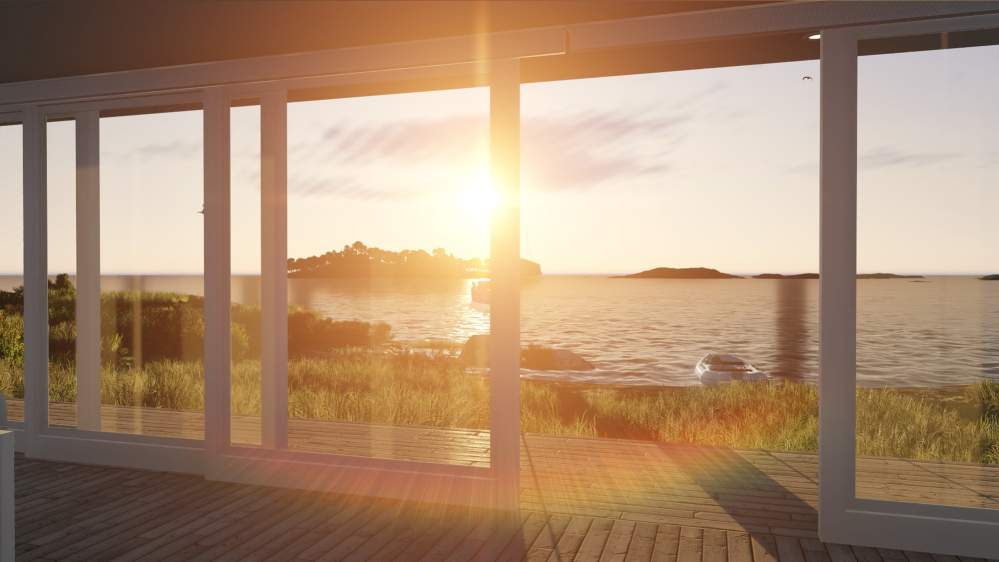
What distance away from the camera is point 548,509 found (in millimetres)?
3211

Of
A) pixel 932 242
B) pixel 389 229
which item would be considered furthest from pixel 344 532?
pixel 389 229

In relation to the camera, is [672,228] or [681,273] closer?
[672,228]

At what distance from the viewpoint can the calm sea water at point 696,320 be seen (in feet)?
66.8

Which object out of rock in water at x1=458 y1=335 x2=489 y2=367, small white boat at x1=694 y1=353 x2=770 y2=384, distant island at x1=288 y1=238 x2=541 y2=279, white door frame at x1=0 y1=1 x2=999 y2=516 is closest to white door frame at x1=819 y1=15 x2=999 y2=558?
white door frame at x1=0 y1=1 x2=999 y2=516

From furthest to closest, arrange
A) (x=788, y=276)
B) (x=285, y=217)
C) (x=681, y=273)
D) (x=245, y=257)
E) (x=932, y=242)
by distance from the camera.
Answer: (x=681, y=273)
(x=788, y=276)
(x=932, y=242)
(x=245, y=257)
(x=285, y=217)

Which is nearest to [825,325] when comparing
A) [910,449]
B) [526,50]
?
[526,50]

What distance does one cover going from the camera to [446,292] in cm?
2838

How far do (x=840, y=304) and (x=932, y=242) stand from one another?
61.5 ft

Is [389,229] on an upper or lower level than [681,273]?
upper

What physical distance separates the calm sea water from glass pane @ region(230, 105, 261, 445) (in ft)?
9.84

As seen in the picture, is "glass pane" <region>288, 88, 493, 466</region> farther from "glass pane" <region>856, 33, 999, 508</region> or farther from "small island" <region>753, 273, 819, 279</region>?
"small island" <region>753, 273, 819, 279</region>

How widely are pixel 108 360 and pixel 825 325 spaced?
7015 mm

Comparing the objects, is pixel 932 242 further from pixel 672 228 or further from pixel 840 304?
pixel 840 304

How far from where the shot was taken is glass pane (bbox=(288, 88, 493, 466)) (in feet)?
70.6
